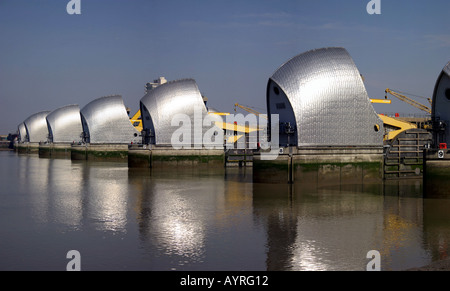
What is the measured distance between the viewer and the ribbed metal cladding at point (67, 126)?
96875 mm

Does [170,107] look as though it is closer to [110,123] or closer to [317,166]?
[110,123]

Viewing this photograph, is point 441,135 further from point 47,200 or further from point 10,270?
point 10,270

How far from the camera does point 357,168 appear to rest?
40625 millimetres

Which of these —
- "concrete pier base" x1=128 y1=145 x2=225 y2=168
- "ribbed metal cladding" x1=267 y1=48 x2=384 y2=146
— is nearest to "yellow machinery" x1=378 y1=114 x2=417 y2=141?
"ribbed metal cladding" x1=267 y1=48 x2=384 y2=146

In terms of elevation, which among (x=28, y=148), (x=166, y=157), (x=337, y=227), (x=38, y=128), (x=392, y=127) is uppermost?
(x=38, y=128)

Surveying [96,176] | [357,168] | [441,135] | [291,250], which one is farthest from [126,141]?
[291,250]

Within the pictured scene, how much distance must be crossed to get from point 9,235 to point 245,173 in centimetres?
3220

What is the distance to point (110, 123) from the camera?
7800cm

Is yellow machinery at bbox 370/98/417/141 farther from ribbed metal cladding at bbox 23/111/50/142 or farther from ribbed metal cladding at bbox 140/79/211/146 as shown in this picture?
ribbed metal cladding at bbox 23/111/50/142

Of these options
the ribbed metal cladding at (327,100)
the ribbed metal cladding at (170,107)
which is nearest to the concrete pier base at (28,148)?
the ribbed metal cladding at (170,107)

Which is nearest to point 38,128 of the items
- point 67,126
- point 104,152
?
point 67,126

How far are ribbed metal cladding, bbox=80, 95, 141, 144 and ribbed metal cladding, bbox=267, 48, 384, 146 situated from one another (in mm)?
40073

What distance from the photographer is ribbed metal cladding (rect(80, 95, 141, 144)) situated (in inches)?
3063

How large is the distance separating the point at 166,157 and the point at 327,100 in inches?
801
